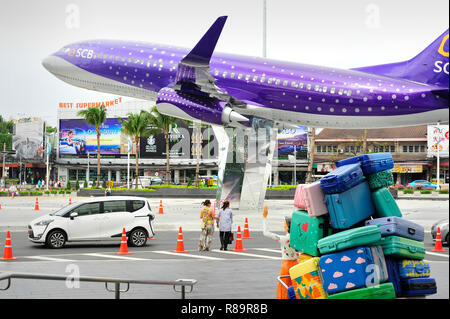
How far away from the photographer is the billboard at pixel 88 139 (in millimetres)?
94062

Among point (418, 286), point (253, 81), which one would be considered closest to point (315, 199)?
point (418, 286)

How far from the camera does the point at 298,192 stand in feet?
17.1

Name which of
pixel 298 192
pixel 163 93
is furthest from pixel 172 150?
pixel 298 192

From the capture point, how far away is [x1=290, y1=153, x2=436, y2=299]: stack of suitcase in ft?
13.7

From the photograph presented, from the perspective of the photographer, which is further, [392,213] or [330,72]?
[330,72]

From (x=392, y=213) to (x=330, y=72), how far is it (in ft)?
48.8

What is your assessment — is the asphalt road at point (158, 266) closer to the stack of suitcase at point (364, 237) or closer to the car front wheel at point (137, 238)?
the car front wheel at point (137, 238)

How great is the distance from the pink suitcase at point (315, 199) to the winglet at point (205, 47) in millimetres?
11247

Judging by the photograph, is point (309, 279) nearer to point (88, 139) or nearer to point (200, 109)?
point (200, 109)

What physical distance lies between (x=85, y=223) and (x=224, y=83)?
26.8ft

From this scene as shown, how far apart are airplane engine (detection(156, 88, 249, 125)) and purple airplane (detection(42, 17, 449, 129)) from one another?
0.13 ft

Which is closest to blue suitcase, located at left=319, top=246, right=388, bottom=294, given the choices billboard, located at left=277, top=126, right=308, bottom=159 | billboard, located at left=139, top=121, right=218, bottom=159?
billboard, located at left=277, top=126, right=308, bottom=159

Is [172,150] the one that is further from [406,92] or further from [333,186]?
[333,186]

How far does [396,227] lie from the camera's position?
14.1 ft
